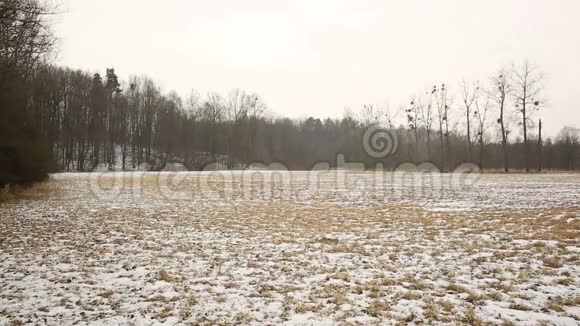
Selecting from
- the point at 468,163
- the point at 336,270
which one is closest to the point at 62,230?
the point at 336,270

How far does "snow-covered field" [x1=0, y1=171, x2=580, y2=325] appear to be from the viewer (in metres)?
4.63

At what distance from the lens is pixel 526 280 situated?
5684mm

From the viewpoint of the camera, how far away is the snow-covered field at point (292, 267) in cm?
463

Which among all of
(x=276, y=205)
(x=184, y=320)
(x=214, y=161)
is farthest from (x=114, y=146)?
(x=184, y=320)

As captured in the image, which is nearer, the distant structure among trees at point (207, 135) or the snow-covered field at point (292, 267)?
the snow-covered field at point (292, 267)

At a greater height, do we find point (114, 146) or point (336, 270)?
point (114, 146)

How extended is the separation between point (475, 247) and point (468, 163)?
5335 centimetres

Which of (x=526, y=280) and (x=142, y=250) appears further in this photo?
(x=142, y=250)

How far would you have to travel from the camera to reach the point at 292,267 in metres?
6.62

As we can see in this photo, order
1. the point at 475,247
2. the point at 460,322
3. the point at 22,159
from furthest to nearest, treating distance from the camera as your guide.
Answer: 1. the point at 22,159
2. the point at 475,247
3. the point at 460,322

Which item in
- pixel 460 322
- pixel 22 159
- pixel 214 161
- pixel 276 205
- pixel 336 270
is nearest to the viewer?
pixel 460 322

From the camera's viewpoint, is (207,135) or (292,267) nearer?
(292,267)

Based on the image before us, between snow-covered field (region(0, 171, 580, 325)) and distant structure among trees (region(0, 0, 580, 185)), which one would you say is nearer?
snow-covered field (region(0, 171, 580, 325))

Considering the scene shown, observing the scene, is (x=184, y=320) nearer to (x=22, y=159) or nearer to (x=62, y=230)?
(x=62, y=230)
